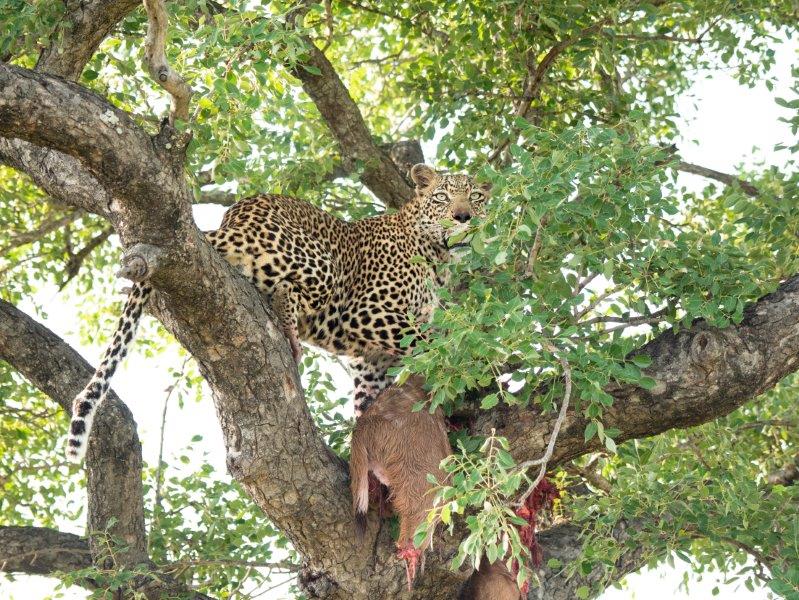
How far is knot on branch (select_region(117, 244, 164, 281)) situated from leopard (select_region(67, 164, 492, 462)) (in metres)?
0.70

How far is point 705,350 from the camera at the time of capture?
18.6 feet

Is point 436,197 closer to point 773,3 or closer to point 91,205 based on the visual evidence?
point 91,205

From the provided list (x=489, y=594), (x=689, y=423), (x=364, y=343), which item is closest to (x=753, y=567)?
(x=689, y=423)

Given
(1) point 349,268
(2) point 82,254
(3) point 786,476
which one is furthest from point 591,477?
(2) point 82,254

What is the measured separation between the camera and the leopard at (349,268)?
622 centimetres

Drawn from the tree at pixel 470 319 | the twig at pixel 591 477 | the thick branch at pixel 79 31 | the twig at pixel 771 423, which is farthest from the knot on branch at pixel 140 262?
the twig at pixel 771 423

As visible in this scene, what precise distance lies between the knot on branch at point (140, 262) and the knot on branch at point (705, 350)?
2.66m

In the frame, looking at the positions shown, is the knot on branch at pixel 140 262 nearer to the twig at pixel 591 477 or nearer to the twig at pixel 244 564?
the twig at pixel 244 564

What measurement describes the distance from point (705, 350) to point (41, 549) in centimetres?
401

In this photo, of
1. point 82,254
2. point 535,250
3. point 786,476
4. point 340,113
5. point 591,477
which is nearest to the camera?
point 535,250

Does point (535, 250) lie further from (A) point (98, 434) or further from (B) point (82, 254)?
(B) point (82, 254)

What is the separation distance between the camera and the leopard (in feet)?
20.4

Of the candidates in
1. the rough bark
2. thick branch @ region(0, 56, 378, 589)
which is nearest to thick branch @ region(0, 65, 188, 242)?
thick branch @ region(0, 56, 378, 589)

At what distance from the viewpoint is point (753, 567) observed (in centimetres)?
617
